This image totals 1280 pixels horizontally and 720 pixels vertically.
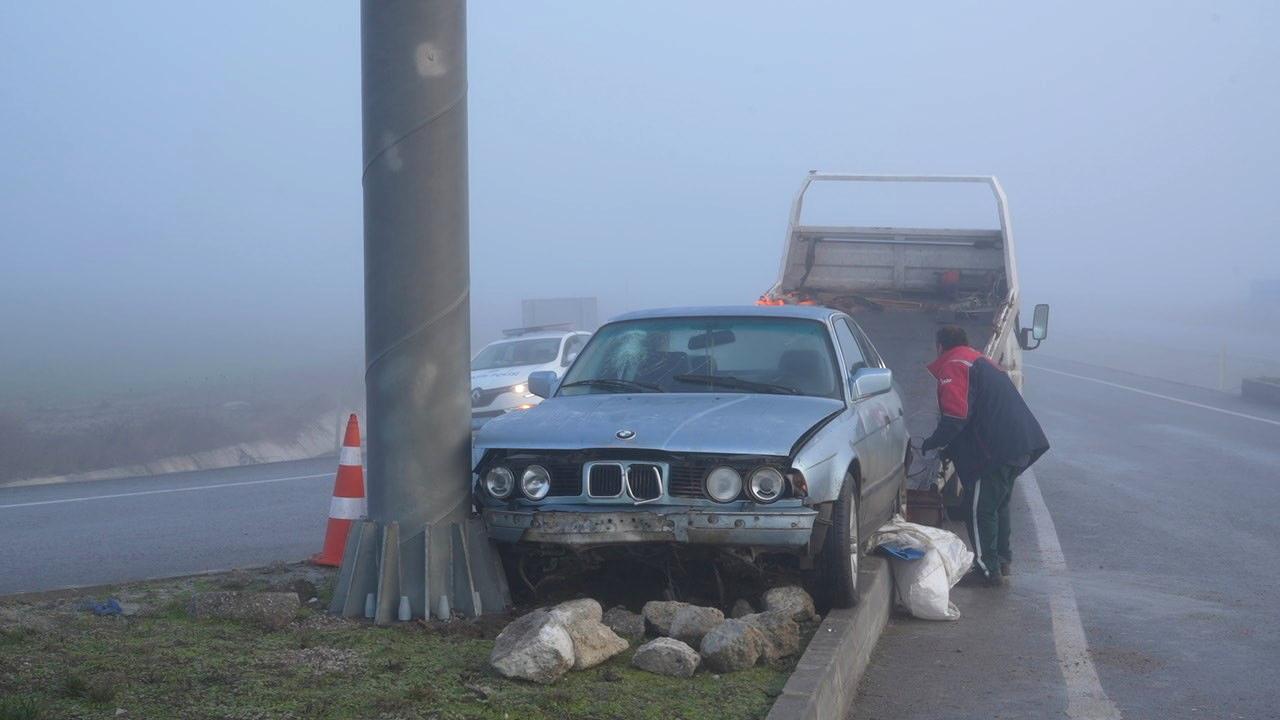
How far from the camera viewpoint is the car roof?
7.91 m

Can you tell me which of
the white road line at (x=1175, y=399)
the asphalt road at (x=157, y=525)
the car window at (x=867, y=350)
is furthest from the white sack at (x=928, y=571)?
the white road line at (x=1175, y=399)

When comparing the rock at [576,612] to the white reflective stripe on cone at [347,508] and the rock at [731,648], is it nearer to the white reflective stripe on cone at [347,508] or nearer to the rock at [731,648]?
the rock at [731,648]

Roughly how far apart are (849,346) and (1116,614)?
2.23 m

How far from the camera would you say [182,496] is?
14078 millimetres

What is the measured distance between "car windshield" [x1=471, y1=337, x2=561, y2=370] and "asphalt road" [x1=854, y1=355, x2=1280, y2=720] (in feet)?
25.7

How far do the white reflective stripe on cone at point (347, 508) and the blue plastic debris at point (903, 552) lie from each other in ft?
10.2

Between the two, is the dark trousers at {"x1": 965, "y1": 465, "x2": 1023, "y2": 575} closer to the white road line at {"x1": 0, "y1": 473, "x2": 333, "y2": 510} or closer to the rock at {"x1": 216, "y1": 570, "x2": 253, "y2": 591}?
the rock at {"x1": 216, "y1": 570, "x2": 253, "y2": 591}

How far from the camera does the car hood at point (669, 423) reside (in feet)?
20.2

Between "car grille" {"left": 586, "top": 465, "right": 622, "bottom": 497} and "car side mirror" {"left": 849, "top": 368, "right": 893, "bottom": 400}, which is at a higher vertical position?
"car side mirror" {"left": 849, "top": 368, "right": 893, "bottom": 400}

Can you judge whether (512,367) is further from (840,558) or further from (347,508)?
(840,558)

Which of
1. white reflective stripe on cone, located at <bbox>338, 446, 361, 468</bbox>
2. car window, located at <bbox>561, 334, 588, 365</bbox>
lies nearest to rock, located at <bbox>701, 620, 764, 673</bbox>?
white reflective stripe on cone, located at <bbox>338, 446, 361, 468</bbox>

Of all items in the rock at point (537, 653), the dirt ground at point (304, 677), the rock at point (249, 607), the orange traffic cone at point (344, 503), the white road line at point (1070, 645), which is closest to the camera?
the dirt ground at point (304, 677)

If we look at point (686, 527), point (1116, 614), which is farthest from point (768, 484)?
point (1116, 614)

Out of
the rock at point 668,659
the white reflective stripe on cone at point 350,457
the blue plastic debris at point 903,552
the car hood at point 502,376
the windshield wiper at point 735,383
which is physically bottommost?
the car hood at point 502,376
